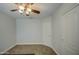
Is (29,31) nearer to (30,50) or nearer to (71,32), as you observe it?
(30,50)

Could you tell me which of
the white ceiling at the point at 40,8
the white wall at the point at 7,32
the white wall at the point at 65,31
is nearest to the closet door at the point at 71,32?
the white wall at the point at 65,31

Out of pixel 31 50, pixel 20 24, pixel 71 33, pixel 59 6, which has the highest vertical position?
pixel 59 6

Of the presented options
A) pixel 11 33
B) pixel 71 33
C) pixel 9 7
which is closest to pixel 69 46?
pixel 71 33

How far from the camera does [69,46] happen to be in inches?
57.2

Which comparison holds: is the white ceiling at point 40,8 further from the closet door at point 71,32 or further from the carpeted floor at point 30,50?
the carpeted floor at point 30,50

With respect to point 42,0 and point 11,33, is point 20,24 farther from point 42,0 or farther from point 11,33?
point 42,0

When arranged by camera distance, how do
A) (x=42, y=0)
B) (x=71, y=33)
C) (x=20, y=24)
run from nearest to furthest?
(x=42, y=0), (x=71, y=33), (x=20, y=24)

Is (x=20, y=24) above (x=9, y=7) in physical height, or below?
below

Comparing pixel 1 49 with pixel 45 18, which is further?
pixel 45 18

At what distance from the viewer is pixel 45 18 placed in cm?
154

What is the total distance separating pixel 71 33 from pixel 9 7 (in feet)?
2.63

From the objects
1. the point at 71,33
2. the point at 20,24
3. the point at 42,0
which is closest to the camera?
the point at 42,0

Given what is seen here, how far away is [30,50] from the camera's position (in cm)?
150

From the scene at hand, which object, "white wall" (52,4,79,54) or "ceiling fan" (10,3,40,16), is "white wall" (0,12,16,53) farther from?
"white wall" (52,4,79,54)
